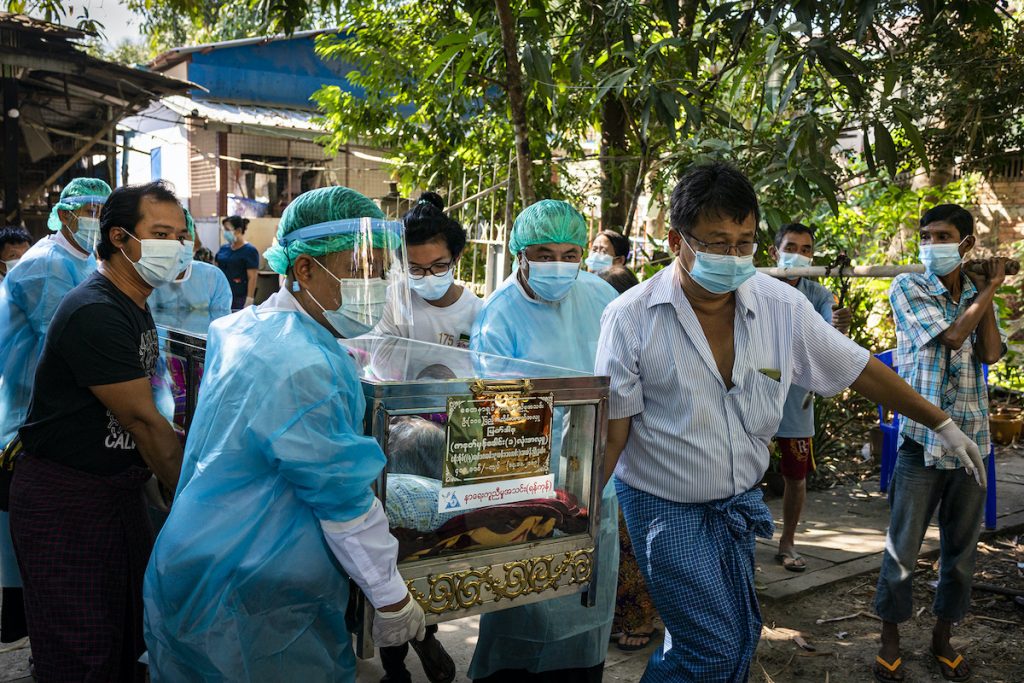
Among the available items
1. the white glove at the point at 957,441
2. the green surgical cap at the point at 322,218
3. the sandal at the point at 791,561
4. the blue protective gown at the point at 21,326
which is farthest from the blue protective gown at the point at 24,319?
the sandal at the point at 791,561

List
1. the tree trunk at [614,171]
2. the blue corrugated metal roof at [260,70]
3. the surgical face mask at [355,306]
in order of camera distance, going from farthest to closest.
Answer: the blue corrugated metal roof at [260,70], the tree trunk at [614,171], the surgical face mask at [355,306]

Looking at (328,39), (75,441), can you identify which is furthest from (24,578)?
(328,39)

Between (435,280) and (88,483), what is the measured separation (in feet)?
5.42

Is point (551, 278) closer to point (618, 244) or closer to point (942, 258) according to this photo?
point (942, 258)

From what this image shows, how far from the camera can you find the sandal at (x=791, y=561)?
497 cm

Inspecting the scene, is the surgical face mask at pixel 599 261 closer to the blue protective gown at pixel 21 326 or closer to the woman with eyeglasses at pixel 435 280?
the woman with eyeglasses at pixel 435 280

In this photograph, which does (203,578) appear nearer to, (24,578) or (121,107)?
(24,578)

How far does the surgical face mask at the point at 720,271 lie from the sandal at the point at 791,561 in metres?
2.81

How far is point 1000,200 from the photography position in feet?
32.3

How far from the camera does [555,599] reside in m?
3.00

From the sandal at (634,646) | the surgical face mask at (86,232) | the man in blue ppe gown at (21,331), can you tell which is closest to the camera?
the man in blue ppe gown at (21,331)

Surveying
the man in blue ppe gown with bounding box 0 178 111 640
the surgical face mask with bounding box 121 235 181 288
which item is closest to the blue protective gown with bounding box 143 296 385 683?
the surgical face mask with bounding box 121 235 181 288

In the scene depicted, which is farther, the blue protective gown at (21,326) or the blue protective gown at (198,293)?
the blue protective gown at (198,293)

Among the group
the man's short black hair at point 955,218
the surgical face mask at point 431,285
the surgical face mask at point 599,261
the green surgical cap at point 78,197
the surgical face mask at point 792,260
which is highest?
the man's short black hair at point 955,218
